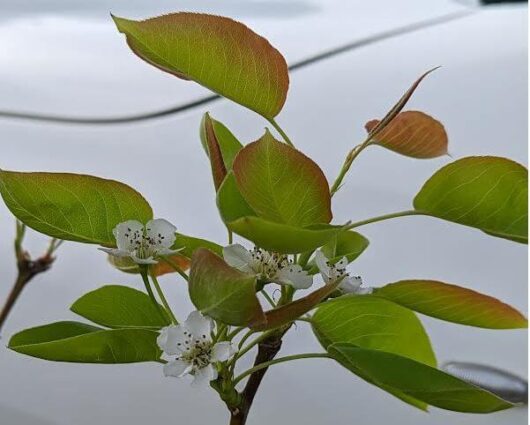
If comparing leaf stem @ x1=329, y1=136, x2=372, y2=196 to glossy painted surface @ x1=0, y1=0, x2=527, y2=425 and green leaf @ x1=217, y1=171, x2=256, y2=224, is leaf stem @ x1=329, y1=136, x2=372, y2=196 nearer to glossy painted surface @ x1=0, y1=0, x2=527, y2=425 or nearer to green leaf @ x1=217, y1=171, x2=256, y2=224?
green leaf @ x1=217, y1=171, x2=256, y2=224

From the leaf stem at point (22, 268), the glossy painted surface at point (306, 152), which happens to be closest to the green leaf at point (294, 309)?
the leaf stem at point (22, 268)

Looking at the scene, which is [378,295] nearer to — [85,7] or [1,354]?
[1,354]

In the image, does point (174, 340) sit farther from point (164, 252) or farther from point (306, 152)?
point (306, 152)

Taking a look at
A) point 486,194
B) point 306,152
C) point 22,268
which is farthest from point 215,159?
point 306,152

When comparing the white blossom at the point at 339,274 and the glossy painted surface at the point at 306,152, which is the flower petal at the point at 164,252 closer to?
the white blossom at the point at 339,274

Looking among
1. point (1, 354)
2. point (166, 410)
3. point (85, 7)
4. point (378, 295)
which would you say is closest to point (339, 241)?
point (378, 295)
